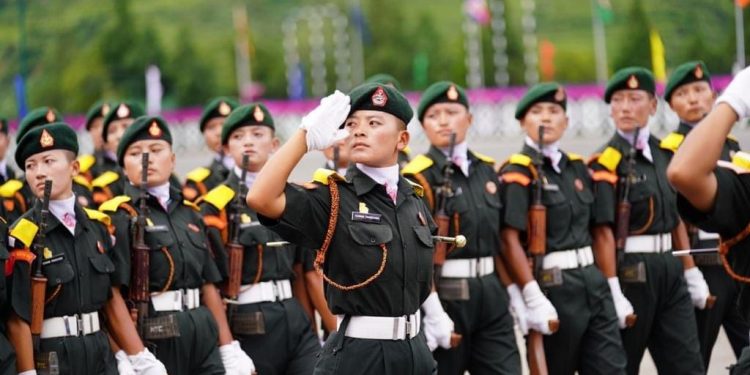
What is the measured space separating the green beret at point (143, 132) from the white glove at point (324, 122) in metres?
2.63

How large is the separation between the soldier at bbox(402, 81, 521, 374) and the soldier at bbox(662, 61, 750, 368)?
5.99 ft

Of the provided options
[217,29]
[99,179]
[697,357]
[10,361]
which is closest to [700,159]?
[10,361]

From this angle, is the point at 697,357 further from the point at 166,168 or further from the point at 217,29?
the point at 217,29

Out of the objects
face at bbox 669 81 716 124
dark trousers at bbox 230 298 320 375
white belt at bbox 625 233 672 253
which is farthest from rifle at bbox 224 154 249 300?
face at bbox 669 81 716 124

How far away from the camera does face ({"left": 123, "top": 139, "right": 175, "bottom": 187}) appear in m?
8.09

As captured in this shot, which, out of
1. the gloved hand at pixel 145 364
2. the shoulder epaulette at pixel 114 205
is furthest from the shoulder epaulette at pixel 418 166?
the gloved hand at pixel 145 364

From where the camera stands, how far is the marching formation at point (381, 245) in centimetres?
625

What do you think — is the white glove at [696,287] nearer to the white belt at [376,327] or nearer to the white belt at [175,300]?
the white belt at [175,300]

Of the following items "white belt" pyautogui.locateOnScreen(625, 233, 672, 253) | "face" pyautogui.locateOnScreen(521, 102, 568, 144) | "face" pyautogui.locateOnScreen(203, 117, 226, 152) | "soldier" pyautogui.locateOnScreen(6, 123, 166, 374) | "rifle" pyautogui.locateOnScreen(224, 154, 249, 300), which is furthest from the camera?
"face" pyautogui.locateOnScreen(203, 117, 226, 152)

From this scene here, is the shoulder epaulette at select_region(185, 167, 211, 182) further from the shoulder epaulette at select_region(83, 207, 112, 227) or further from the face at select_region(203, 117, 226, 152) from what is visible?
the shoulder epaulette at select_region(83, 207, 112, 227)

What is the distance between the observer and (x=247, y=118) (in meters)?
8.91

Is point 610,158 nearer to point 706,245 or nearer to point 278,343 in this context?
point 706,245

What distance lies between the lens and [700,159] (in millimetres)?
5156

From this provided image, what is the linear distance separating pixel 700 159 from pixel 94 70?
60.2 metres
